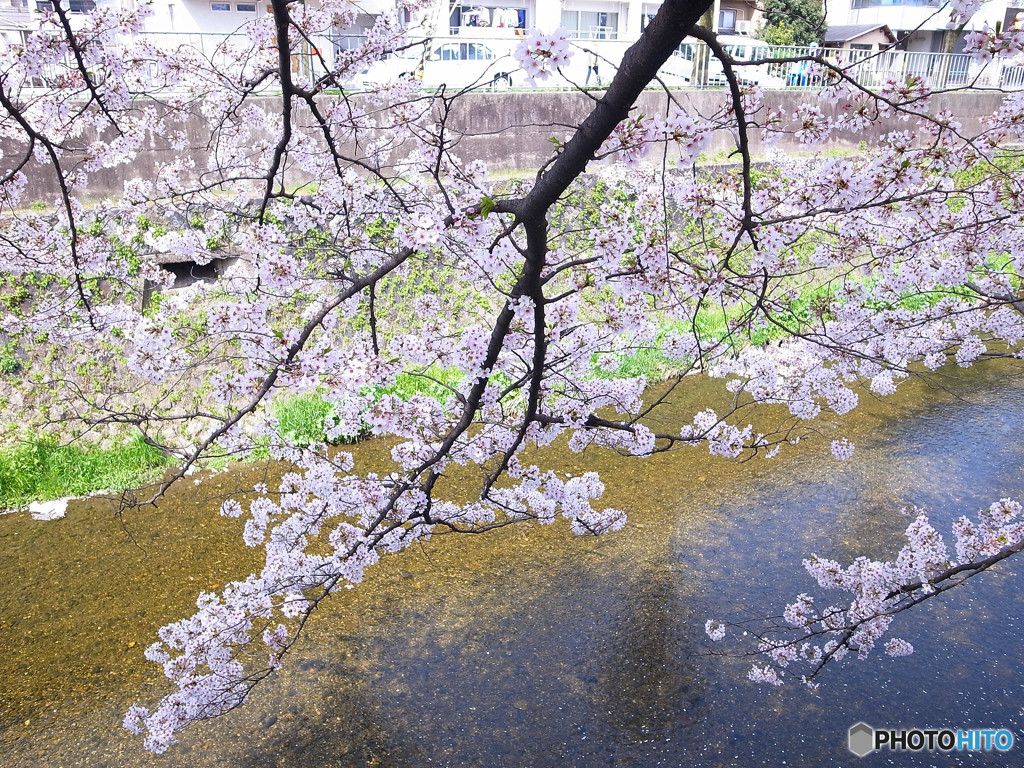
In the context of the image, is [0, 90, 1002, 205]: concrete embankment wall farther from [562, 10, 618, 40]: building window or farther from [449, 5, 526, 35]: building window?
[562, 10, 618, 40]: building window

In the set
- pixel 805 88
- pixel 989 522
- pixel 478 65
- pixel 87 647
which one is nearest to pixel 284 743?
pixel 87 647

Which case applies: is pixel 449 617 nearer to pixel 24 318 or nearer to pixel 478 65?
pixel 24 318

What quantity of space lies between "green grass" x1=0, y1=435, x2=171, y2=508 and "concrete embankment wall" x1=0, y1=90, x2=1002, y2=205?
8.66 ft

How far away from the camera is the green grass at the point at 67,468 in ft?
22.0

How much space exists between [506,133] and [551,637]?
6951 mm

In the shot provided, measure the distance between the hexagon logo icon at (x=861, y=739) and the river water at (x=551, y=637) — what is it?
56 mm

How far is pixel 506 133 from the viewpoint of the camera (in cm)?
996

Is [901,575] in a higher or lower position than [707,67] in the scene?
lower

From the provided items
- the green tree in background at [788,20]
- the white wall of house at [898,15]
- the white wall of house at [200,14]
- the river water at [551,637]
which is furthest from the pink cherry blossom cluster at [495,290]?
the white wall of house at [898,15]

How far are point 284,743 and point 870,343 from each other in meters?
4.55

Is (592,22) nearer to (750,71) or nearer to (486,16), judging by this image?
(486,16)

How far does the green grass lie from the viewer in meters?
6.69

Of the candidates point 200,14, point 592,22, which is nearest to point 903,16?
point 592,22

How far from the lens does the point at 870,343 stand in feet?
17.6
